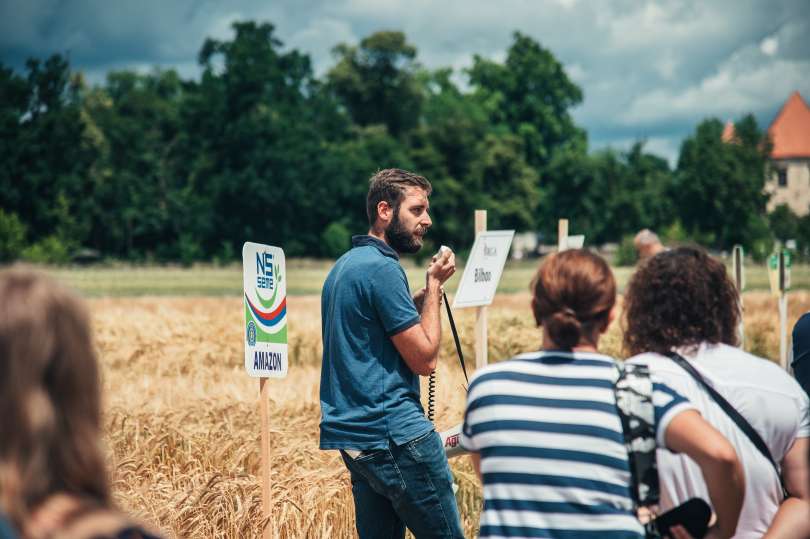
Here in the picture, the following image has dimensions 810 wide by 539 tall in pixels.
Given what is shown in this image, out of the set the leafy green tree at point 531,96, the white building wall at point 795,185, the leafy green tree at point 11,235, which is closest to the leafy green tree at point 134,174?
the leafy green tree at point 11,235

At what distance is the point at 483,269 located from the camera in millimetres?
7137

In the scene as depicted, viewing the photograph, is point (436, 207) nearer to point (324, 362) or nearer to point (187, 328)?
point (187, 328)

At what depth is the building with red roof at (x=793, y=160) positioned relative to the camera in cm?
9094

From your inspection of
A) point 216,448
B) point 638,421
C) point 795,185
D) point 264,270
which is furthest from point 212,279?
Result: point 795,185

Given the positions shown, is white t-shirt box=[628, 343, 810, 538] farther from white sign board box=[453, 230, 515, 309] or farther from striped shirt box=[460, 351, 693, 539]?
white sign board box=[453, 230, 515, 309]

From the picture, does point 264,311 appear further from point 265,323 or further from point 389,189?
point 389,189

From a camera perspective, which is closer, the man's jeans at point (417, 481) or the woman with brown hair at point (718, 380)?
the woman with brown hair at point (718, 380)

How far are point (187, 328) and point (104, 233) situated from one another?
62.1 m

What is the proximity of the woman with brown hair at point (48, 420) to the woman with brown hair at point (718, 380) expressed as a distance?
5.08 feet

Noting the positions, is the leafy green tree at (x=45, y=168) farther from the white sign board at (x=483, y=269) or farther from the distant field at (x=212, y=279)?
the white sign board at (x=483, y=269)

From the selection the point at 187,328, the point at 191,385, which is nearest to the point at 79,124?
the point at 187,328

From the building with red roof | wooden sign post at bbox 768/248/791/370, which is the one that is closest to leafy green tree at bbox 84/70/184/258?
the building with red roof

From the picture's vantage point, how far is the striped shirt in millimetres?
2521

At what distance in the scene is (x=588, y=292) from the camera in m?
2.60
